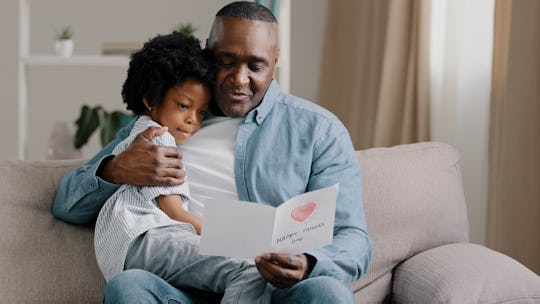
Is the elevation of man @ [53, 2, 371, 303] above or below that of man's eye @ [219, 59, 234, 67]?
below

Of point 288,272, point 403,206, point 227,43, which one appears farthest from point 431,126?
point 288,272

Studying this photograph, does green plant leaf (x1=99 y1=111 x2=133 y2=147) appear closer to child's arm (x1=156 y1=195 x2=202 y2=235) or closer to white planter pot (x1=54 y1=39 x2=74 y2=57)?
white planter pot (x1=54 y1=39 x2=74 y2=57)

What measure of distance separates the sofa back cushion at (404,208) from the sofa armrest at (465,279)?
6 cm

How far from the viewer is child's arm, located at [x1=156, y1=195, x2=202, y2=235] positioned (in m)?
Result: 1.96

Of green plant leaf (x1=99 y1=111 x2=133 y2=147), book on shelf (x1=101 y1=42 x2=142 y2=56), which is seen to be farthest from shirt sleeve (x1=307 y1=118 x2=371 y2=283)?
book on shelf (x1=101 y1=42 x2=142 y2=56)

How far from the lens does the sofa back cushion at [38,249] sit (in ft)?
6.65

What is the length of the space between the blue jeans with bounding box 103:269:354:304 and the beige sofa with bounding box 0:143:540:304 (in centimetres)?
34

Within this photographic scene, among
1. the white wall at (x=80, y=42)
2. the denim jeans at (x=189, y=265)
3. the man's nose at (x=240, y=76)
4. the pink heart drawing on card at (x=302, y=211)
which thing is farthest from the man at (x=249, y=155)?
the white wall at (x=80, y=42)

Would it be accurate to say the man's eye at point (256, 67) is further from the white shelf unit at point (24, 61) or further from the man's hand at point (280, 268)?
the white shelf unit at point (24, 61)

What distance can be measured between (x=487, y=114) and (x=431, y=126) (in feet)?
1.11

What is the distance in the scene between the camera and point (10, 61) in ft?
13.8

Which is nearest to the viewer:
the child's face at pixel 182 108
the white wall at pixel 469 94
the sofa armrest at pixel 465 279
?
the sofa armrest at pixel 465 279

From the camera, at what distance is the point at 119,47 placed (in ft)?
13.7

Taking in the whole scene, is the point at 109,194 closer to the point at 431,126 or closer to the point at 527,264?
the point at 527,264
